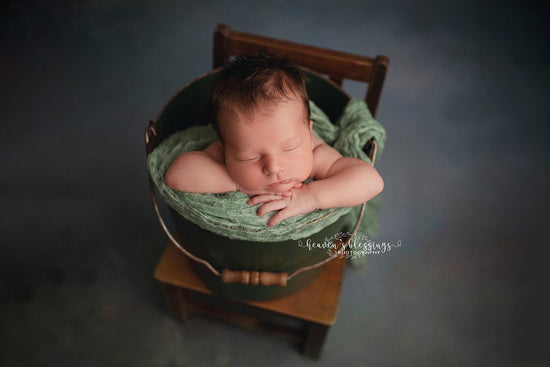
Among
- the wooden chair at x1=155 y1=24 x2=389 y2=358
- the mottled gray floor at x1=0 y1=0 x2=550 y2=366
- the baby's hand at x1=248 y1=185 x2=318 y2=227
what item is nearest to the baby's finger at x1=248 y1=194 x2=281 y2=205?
the baby's hand at x1=248 y1=185 x2=318 y2=227

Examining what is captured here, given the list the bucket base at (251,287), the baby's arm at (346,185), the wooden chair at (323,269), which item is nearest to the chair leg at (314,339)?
the wooden chair at (323,269)

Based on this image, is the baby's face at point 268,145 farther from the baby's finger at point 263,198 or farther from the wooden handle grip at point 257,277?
the wooden handle grip at point 257,277

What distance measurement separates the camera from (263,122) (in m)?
0.69

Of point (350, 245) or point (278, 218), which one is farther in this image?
point (350, 245)

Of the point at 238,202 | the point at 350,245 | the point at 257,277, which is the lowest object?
the point at 350,245

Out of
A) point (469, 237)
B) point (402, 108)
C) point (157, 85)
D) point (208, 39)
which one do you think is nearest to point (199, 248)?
point (469, 237)

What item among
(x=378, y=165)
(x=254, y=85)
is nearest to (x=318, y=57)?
(x=254, y=85)

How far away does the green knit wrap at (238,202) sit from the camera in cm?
69

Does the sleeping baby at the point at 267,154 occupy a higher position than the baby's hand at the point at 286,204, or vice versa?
the sleeping baby at the point at 267,154

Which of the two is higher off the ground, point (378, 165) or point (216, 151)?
point (216, 151)

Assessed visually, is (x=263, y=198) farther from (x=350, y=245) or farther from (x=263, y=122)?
(x=350, y=245)

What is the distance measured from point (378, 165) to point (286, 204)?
0.86 m

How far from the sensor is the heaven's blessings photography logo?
0.77 m

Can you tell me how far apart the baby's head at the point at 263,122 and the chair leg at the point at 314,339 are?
41 cm
